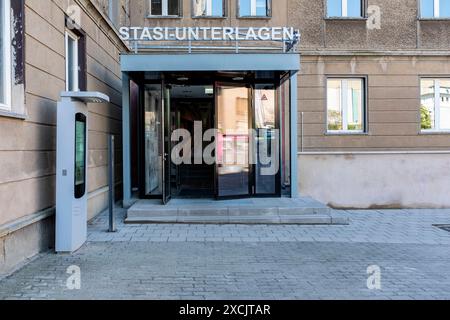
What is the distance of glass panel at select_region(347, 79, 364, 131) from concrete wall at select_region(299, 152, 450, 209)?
0.88 metres

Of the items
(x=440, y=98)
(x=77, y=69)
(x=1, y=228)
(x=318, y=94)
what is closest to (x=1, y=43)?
(x=1, y=228)

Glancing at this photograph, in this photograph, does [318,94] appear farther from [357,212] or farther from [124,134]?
[124,134]

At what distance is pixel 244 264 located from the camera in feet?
19.5

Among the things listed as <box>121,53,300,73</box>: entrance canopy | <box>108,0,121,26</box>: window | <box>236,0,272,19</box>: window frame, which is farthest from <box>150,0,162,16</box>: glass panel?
<box>121,53,300,73</box>: entrance canopy

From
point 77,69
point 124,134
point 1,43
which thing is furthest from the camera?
point 124,134

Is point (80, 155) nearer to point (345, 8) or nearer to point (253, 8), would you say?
point (253, 8)

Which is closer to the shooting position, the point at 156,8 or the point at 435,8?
the point at 435,8

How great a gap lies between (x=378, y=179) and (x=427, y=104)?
257cm

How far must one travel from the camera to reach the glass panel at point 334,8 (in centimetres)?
1220

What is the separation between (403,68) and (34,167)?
32.3 feet

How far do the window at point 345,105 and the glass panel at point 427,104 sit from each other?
5.48ft

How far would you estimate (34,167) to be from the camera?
6.21 m

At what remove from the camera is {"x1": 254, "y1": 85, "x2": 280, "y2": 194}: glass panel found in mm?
10289
